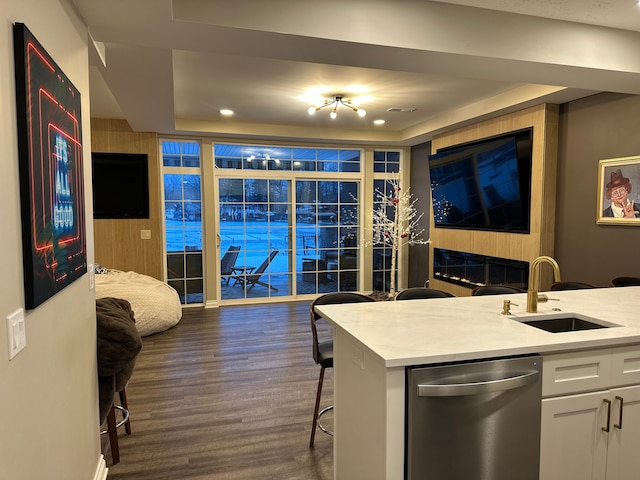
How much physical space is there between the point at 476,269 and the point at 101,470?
189 inches

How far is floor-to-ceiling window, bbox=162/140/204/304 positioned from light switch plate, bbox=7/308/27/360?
214 inches

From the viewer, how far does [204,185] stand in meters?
6.42

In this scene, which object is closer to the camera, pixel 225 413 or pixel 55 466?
pixel 55 466

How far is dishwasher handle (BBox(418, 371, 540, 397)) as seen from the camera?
153 centimetres

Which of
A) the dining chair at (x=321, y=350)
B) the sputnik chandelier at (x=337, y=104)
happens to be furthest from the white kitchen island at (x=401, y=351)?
the sputnik chandelier at (x=337, y=104)

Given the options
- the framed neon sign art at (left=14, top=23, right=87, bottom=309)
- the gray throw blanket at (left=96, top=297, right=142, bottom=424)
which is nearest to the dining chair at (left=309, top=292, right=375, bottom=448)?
the gray throw blanket at (left=96, top=297, right=142, bottom=424)

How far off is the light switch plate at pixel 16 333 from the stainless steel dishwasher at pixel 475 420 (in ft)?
4.14

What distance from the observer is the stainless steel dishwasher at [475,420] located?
5.10 feet

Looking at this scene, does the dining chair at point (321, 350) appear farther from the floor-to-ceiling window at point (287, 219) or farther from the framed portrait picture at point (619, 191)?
the floor-to-ceiling window at point (287, 219)

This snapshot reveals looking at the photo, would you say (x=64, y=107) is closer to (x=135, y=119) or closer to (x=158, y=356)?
(x=158, y=356)

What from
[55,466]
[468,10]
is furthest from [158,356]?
[468,10]

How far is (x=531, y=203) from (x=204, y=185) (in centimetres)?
454

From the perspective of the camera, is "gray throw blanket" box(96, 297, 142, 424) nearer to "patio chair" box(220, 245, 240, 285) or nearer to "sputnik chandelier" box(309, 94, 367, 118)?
"sputnik chandelier" box(309, 94, 367, 118)

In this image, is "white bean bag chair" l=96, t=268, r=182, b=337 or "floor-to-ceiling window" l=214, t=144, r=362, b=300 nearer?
"white bean bag chair" l=96, t=268, r=182, b=337
